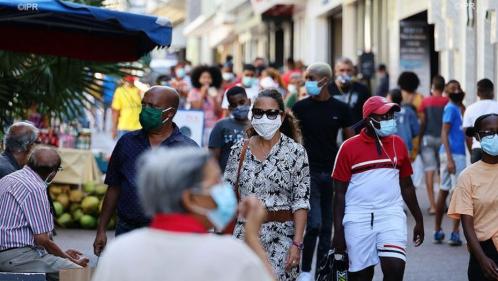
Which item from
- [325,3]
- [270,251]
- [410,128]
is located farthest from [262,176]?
[325,3]

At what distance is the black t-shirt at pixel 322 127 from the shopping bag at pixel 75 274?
4038 mm

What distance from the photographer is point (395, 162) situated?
8.40 meters

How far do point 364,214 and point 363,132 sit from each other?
1.91 feet

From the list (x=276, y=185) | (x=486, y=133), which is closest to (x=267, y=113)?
(x=276, y=185)

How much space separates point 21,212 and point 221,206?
159 inches

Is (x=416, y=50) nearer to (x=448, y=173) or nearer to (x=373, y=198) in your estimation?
(x=448, y=173)

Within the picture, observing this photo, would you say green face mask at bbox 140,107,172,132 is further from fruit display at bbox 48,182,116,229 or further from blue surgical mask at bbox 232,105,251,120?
fruit display at bbox 48,182,116,229

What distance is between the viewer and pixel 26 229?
310 inches

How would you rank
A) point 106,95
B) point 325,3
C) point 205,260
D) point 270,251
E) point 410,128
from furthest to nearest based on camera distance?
point 325,3
point 410,128
point 106,95
point 270,251
point 205,260

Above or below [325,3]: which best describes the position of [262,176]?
below

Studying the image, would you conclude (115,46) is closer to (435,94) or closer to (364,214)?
(364,214)

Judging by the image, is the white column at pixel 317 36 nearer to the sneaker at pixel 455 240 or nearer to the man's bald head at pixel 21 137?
the sneaker at pixel 455 240

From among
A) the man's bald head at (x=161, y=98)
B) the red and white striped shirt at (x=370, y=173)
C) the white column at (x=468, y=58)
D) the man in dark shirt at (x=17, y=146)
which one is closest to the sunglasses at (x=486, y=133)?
the red and white striped shirt at (x=370, y=173)

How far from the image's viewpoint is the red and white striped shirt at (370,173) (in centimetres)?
830
